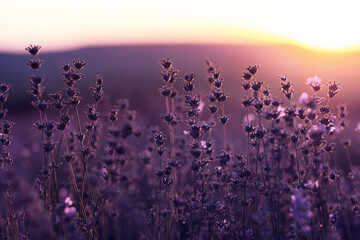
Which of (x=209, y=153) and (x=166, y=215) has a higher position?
(x=209, y=153)

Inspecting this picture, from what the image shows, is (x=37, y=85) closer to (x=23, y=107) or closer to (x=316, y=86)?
(x=316, y=86)

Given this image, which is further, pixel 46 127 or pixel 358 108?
pixel 358 108

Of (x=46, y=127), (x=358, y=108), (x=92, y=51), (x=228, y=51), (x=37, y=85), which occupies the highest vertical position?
(x=92, y=51)

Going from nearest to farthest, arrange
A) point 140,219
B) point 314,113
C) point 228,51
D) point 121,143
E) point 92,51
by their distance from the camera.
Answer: point 121,143
point 314,113
point 140,219
point 228,51
point 92,51

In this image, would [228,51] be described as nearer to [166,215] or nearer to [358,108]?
[358,108]

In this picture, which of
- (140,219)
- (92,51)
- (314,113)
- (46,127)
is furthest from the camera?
(92,51)

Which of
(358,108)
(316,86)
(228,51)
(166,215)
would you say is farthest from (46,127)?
(228,51)

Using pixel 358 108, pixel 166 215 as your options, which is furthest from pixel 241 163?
pixel 358 108
